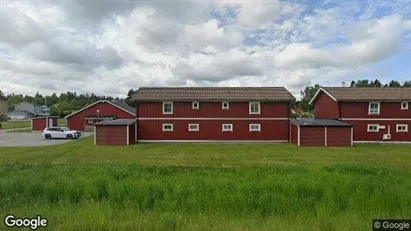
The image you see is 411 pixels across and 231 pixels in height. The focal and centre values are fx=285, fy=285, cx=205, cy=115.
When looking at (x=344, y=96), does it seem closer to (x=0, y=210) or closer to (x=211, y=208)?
(x=211, y=208)

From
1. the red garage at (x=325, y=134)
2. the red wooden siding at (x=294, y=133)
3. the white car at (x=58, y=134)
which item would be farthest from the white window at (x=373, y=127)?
the white car at (x=58, y=134)

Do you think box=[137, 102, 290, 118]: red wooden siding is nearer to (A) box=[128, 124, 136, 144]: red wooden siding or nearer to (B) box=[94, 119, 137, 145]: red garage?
(A) box=[128, 124, 136, 144]: red wooden siding

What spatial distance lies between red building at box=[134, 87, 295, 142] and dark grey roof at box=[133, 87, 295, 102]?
3.9 inches

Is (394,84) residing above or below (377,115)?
above

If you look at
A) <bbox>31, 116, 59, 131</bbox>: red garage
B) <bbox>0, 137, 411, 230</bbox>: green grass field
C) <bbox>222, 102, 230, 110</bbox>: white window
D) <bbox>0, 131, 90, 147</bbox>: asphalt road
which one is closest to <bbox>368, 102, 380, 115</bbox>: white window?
<bbox>222, 102, 230, 110</bbox>: white window

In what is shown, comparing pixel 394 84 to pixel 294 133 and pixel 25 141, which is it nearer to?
pixel 294 133

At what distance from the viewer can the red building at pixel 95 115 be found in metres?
42.2

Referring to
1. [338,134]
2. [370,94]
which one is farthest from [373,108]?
[338,134]

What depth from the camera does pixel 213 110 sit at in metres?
27.9

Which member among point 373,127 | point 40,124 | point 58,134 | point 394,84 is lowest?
point 58,134

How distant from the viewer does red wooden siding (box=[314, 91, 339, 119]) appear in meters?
28.9

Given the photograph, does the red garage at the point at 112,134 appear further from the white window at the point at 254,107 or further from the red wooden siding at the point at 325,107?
the red wooden siding at the point at 325,107

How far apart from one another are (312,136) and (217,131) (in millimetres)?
8724

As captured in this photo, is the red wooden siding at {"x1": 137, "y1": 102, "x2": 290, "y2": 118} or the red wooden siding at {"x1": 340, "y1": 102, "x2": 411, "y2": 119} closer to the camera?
the red wooden siding at {"x1": 340, "y1": 102, "x2": 411, "y2": 119}
